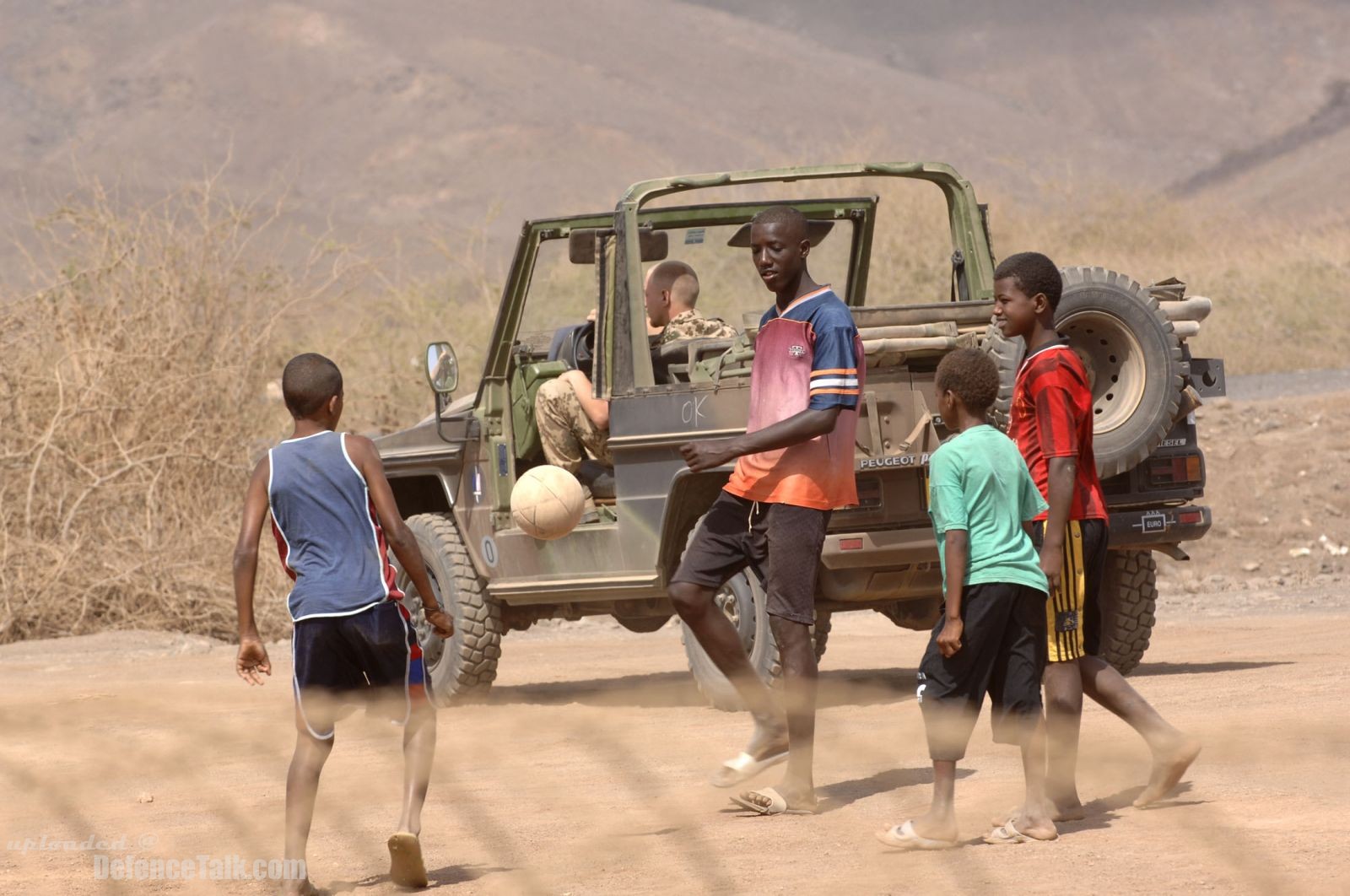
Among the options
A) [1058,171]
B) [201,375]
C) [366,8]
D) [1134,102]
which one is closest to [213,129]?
[366,8]

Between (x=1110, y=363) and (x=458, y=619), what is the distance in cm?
331

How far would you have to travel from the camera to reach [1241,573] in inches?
620

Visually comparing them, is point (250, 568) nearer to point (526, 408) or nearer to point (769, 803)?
point (769, 803)

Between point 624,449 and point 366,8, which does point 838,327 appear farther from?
point 366,8

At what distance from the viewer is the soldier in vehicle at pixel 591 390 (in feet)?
29.4

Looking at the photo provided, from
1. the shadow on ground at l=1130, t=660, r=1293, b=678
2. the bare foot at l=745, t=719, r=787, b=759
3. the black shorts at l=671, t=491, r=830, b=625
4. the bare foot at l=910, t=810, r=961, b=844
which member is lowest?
the shadow on ground at l=1130, t=660, r=1293, b=678

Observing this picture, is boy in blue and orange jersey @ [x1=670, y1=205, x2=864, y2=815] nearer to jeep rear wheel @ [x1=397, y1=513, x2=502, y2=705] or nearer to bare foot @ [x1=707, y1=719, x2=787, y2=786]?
bare foot @ [x1=707, y1=719, x2=787, y2=786]

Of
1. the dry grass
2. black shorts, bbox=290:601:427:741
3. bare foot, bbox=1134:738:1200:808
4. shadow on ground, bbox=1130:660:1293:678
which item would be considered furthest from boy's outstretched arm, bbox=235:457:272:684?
the dry grass

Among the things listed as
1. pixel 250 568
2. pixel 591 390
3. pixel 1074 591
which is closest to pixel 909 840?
pixel 1074 591

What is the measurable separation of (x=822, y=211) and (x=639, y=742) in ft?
10.5

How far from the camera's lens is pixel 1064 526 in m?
5.78

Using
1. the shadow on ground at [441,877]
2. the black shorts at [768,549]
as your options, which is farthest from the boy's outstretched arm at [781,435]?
the shadow on ground at [441,877]

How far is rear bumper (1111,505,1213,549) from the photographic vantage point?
8.55 meters

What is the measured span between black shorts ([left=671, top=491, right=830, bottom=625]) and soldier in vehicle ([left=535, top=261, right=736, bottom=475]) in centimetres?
243
